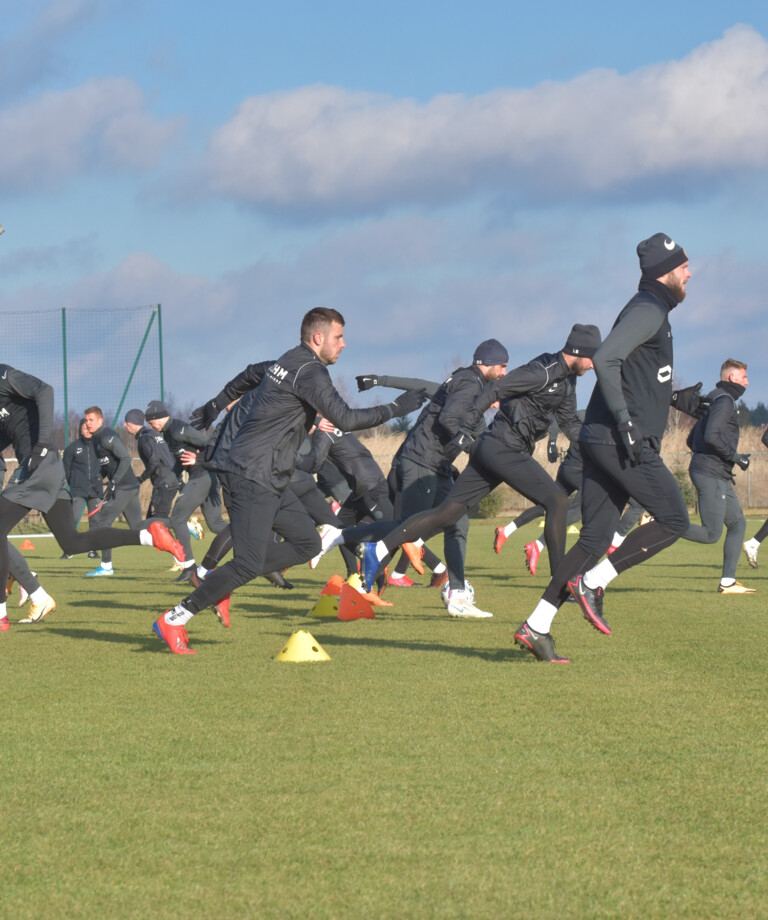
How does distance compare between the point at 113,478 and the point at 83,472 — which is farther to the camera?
the point at 83,472

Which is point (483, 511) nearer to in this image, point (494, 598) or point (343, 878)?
point (494, 598)

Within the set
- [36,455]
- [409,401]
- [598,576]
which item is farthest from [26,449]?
[598,576]

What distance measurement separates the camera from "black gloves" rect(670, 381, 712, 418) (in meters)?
10.4

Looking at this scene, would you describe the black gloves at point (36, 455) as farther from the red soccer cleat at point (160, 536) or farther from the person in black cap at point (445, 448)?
the person in black cap at point (445, 448)

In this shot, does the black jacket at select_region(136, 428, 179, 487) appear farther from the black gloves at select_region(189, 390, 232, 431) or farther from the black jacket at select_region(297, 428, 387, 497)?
the black gloves at select_region(189, 390, 232, 431)

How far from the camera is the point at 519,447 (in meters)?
9.21

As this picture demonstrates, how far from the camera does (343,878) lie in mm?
3342

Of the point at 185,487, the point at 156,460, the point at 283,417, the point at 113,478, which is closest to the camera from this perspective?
the point at 283,417

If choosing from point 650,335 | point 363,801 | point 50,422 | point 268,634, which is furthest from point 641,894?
point 50,422

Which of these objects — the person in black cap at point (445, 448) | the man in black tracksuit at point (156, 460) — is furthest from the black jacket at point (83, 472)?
the person in black cap at point (445, 448)

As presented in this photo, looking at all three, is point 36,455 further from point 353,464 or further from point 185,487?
point 185,487

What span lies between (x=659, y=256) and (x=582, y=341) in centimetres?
193

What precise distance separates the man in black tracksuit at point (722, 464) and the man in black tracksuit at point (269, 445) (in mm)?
4874

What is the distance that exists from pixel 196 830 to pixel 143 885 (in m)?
0.51
